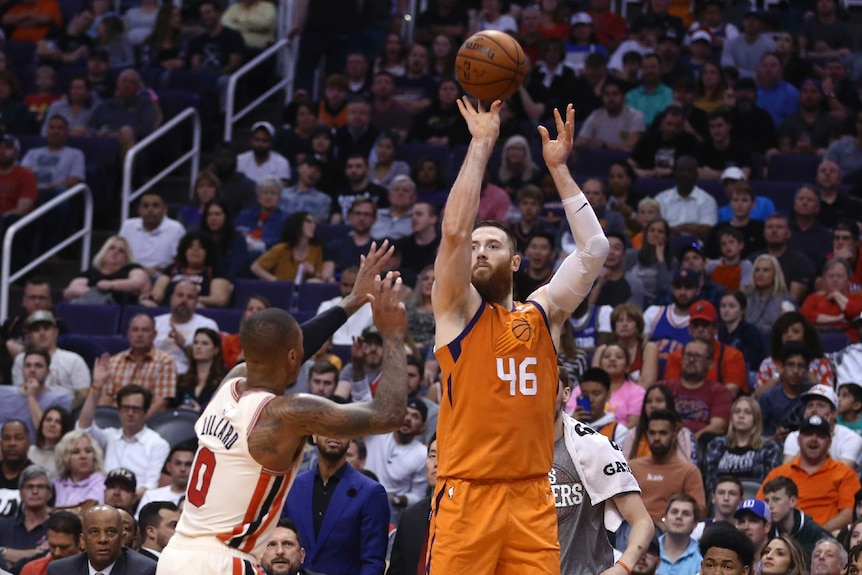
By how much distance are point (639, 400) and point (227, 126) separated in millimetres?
8066

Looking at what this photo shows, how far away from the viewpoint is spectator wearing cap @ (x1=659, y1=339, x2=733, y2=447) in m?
11.6

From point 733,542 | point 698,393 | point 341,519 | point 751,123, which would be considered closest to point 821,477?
point 698,393

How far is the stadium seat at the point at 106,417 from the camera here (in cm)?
1249

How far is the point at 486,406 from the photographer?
20.3 feet

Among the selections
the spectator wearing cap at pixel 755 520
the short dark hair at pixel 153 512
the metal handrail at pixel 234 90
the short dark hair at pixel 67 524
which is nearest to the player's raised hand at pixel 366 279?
the short dark hair at pixel 153 512

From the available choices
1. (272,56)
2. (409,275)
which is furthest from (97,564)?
(272,56)

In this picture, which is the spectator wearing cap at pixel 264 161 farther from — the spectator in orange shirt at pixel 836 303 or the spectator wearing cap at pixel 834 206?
the spectator in orange shirt at pixel 836 303

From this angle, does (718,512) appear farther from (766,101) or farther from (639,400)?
(766,101)

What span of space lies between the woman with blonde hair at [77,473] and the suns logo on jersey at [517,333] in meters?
5.97

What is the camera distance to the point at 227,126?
17.9 metres

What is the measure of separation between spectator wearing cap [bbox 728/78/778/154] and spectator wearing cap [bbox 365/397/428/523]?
650 centimetres

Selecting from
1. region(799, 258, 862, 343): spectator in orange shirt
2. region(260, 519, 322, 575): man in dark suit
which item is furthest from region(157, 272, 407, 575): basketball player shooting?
region(799, 258, 862, 343): spectator in orange shirt

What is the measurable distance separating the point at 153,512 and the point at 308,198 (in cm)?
645

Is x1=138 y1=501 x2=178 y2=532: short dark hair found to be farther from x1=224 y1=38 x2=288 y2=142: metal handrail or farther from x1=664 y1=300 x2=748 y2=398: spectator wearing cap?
x1=224 y1=38 x2=288 y2=142: metal handrail
